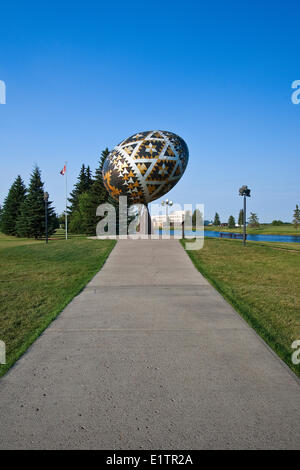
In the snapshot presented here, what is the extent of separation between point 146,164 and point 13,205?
29.4 metres

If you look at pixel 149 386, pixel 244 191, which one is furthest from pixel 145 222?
pixel 149 386

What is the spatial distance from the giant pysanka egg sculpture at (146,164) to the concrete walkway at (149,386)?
16963 millimetres

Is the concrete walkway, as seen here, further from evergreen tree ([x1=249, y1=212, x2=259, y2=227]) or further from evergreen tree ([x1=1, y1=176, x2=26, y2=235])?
evergreen tree ([x1=249, y1=212, x2=259, y2=227])

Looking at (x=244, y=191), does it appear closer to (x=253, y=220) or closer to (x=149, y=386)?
(x=149, y=386)

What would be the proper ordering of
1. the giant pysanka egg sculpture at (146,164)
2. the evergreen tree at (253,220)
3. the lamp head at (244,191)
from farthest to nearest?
the evergreen tree at (253,220) < the giant pysanka egg sculpture at (146,164) < the lamp head at (244,191)

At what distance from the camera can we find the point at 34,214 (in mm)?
34281

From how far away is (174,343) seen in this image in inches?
167

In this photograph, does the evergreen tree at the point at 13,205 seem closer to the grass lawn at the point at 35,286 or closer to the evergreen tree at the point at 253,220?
the grass lawn at the point at 35,286

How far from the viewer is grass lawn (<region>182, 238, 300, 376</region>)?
475 cm

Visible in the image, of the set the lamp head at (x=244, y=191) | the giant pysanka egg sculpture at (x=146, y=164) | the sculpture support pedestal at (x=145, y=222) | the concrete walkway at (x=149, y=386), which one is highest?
the giant pysanka egg sculpture at (x=146, y=164)

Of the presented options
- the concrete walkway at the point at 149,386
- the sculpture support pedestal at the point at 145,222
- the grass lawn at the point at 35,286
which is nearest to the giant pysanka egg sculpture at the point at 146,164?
the sculpture support pedestal at the point at 145,222

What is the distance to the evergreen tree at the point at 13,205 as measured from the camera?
41.4 meters

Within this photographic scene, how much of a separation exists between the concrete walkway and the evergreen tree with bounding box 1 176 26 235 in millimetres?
40591
